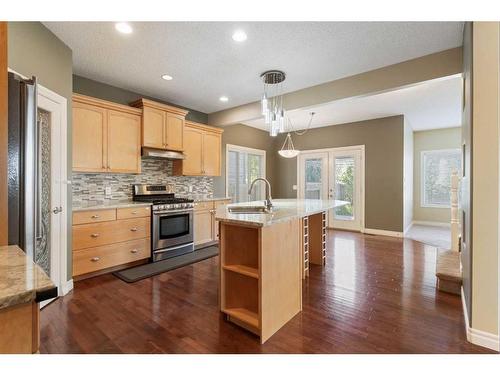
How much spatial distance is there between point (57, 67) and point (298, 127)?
203 inches

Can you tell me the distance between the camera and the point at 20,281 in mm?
741

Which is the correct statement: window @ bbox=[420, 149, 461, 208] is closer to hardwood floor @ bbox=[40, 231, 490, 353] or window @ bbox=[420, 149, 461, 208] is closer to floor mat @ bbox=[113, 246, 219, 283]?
hardwood floor @ bbox=[40, 231, 490, 353]

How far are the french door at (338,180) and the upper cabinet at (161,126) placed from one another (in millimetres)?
3777

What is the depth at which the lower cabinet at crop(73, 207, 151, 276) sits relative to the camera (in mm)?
2887

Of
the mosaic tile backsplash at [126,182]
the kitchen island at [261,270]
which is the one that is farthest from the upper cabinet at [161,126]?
the kitchen island at [261,270]

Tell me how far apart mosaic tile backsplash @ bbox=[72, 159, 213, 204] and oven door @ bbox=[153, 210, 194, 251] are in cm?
76

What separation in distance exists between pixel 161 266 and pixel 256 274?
79.6 inches

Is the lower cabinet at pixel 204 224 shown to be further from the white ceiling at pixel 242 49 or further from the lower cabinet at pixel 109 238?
the white ceiling at pixel 242 49

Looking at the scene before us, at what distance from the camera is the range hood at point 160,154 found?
3759 mm

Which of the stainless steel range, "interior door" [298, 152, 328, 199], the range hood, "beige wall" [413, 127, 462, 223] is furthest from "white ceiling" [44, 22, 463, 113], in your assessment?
"beige wall" [413, 127, 462, 223]

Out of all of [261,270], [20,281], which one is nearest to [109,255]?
[261,270]

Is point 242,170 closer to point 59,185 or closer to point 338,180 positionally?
point 338,180
